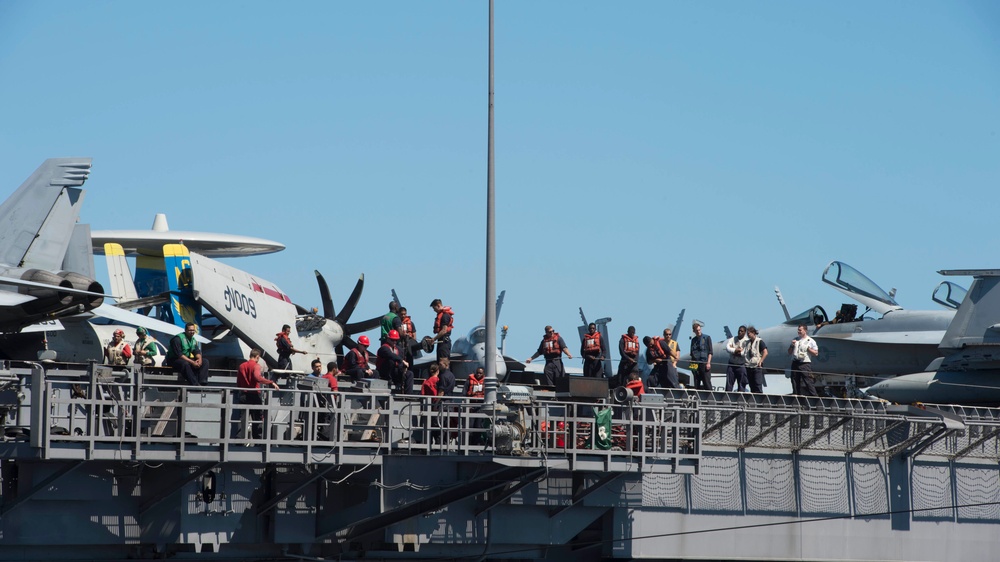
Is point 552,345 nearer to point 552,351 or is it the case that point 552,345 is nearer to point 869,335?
point 552,351

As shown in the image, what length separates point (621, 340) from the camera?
2445 cm

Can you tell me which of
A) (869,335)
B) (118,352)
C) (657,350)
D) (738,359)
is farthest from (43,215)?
(869,335)

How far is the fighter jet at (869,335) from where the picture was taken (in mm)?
35250

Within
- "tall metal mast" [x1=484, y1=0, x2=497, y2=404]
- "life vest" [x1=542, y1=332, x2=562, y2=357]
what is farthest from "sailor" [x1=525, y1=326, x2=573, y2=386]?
"tall metal mast" [x1=484, y1=0, x2=497, y2=404]

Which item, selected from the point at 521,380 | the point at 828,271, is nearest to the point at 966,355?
the point at 828,271

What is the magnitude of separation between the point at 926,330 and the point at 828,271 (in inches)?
151

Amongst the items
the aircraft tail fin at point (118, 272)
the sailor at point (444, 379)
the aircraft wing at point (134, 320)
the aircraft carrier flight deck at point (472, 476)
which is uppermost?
the aircraft tail fin at point (118, 272)

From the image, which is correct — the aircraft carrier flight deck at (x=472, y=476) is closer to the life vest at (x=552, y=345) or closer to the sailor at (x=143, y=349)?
the life vest at (x=552, y=345)

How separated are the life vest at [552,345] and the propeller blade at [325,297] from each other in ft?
37.1

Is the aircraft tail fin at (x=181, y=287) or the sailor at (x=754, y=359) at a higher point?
the aircraft tail fin at (x=181, y=287)

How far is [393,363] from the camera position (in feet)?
76.6

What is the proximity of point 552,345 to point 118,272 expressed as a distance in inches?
838

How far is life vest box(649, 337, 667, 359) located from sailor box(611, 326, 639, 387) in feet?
2.59

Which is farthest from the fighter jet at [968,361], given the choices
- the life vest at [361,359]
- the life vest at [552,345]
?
the life vest at [361,359]
